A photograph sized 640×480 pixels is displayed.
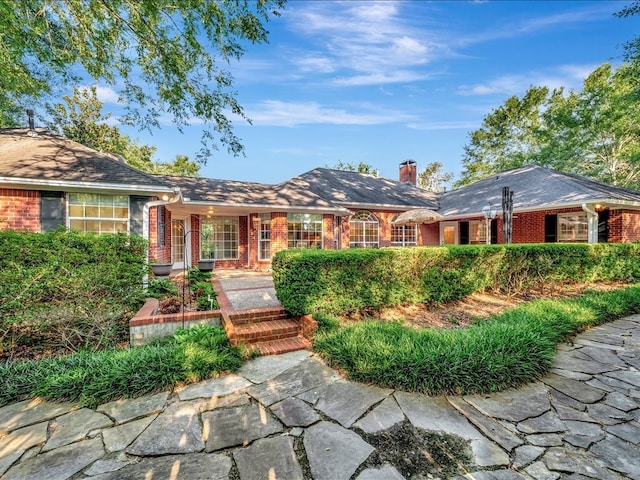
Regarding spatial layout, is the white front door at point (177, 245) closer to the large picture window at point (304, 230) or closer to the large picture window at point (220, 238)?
the large picture window at point (220, 238)

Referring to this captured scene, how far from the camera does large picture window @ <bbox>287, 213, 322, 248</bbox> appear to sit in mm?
11648

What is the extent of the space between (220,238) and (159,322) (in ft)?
28.0

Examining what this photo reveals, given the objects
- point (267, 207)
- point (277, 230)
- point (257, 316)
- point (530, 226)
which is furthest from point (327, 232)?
point (530, 226)

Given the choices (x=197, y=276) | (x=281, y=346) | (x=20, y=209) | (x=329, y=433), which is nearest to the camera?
(x=329, y=433)

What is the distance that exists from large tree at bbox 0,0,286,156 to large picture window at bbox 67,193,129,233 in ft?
7.82

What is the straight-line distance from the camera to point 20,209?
7137 mm

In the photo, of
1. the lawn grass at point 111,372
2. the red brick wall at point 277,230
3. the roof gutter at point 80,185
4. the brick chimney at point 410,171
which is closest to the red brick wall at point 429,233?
the brick chimney at point 410,171

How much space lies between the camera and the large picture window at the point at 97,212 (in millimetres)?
7469

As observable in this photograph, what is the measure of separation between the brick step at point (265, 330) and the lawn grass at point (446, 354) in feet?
2.13

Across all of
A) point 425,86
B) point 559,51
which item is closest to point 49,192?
point 425,86

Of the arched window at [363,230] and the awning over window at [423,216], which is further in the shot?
the arched window at [363,230]

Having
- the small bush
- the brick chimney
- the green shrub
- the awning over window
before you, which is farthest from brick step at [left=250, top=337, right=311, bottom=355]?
the brick chimney

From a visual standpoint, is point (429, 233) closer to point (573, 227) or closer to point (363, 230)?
point (363, 230)

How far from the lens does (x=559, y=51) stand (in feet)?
33.6
